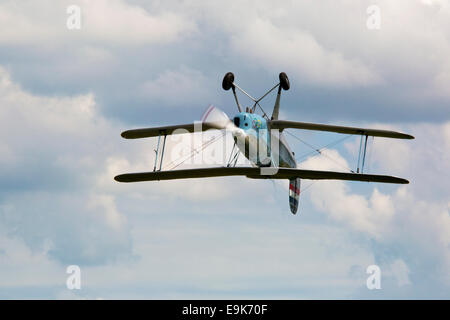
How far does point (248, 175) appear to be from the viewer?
3678 cm

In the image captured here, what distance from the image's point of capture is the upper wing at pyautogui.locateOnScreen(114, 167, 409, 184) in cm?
3547

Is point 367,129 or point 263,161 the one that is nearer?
point 263,161

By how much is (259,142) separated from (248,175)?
1.81 metres

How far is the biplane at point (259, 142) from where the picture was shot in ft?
119

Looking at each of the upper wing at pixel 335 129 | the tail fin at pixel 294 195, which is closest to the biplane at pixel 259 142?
the upper wing at pixel 335 129

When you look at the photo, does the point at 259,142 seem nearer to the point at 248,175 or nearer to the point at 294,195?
the point at 248,175

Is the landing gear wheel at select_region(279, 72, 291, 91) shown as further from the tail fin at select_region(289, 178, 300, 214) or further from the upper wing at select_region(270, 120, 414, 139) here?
the tail fin at select_region(289, 178, 300, 214)

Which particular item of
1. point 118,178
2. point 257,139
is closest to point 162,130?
point 118,178

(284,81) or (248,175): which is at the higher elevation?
(284,81)

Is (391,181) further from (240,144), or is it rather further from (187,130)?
(187,130)
